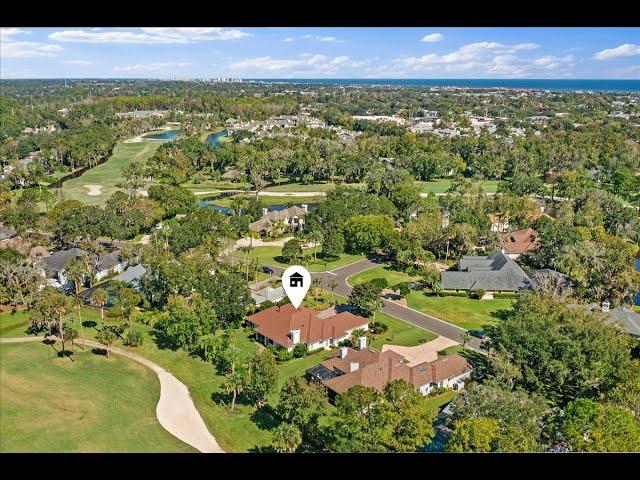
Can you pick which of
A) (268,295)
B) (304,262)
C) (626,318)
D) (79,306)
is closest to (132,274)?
(79,306)

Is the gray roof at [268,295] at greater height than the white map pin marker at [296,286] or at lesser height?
lesser

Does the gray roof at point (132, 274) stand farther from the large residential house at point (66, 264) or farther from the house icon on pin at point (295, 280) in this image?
the house icon on pin at point (295, 280)

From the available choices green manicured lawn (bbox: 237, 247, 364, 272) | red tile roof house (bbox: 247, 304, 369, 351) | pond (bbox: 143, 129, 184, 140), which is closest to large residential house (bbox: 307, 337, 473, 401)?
red tile roof house (bbox: 247, 304, 369, 351)

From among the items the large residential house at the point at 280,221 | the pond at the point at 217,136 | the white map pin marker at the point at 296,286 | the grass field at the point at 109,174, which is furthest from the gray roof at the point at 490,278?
the pond at the point at 217,136

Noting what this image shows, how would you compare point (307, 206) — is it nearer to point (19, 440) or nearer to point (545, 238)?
point (545, 238)

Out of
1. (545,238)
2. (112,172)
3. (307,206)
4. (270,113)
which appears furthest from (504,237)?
(270,113)

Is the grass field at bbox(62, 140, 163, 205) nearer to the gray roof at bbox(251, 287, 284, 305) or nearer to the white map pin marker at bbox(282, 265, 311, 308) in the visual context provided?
the gray roof at bbox(251, 287, 284, 305)
